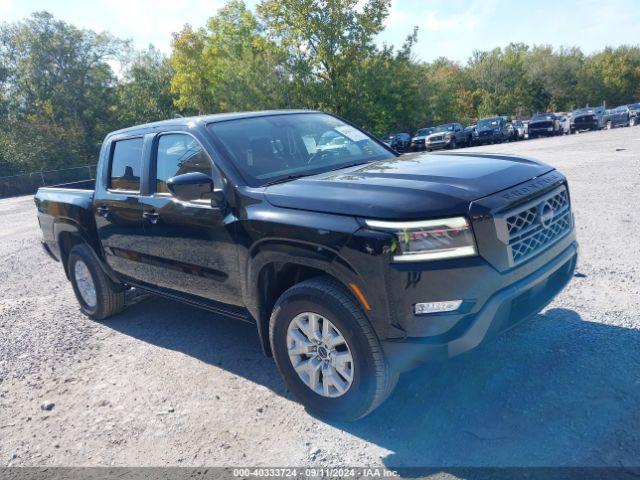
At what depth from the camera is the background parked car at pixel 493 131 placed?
3331cm

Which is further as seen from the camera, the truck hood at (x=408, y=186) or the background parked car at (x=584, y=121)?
the background parked car at (x=584, y=121)

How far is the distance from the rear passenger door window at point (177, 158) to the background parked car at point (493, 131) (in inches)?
1259

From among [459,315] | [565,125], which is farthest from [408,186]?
[565,125]

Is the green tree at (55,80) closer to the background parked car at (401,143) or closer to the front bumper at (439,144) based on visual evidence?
the background parked car at (401,143)

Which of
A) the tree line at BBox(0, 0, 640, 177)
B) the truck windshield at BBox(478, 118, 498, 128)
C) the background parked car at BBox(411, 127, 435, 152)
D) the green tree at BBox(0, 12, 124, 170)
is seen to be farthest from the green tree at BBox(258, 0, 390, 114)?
the green tree at BBox(0, 12, 124, 170)

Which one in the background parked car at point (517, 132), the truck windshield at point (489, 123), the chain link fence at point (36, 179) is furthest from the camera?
the background parked car at point (517, 132)

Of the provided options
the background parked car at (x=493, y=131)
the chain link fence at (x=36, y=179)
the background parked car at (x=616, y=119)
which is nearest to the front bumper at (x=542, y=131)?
the background parked car at (x=493, y=131)

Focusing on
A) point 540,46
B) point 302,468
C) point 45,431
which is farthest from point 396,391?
point 540,46

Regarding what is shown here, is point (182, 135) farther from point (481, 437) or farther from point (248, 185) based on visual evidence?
point (481, 437)

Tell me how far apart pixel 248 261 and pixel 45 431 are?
1.86 metres

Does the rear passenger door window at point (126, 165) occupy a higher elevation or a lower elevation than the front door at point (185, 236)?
higher

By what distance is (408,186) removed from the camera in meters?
2.99

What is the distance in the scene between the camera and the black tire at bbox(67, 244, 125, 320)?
5.36 metres

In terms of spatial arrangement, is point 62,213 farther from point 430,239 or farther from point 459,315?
point 459,315
